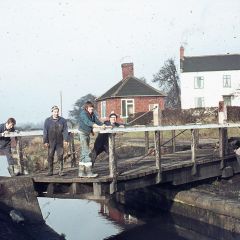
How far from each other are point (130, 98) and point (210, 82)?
519 inches

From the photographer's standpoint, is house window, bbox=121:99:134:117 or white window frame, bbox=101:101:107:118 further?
white window frame, bbox=101:101:107:118

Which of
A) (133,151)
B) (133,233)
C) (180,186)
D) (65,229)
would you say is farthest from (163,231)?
(133,151)

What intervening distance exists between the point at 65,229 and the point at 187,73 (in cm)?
4104

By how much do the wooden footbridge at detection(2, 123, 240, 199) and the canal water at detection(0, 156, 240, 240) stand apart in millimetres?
1354

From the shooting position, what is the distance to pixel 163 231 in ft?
39.7

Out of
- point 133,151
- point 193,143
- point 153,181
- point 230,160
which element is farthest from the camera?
point 133,151

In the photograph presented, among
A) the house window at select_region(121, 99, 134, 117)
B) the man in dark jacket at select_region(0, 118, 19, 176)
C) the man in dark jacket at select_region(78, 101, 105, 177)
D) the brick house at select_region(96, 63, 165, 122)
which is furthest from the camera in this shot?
the house window at select_region(121, 99, 134, 117)

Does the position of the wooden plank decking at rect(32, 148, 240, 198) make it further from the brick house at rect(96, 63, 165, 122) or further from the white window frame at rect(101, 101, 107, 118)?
the white window frame at rect(101, 101, 107, 118)

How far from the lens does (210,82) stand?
50844 mm

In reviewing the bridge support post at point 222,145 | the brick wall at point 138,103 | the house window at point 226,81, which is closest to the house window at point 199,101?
the house window at point 226,81

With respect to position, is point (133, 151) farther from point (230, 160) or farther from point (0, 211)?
point (0, 211)

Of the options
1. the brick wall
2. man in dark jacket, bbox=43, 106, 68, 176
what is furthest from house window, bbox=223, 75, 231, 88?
man in dark jacket, bbox=43, 106, 68, 176

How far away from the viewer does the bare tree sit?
228ft

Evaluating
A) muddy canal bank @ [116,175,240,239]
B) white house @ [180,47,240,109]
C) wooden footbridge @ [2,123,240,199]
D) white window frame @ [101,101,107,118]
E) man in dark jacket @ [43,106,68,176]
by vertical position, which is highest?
white house @ [180,47,240,109]
